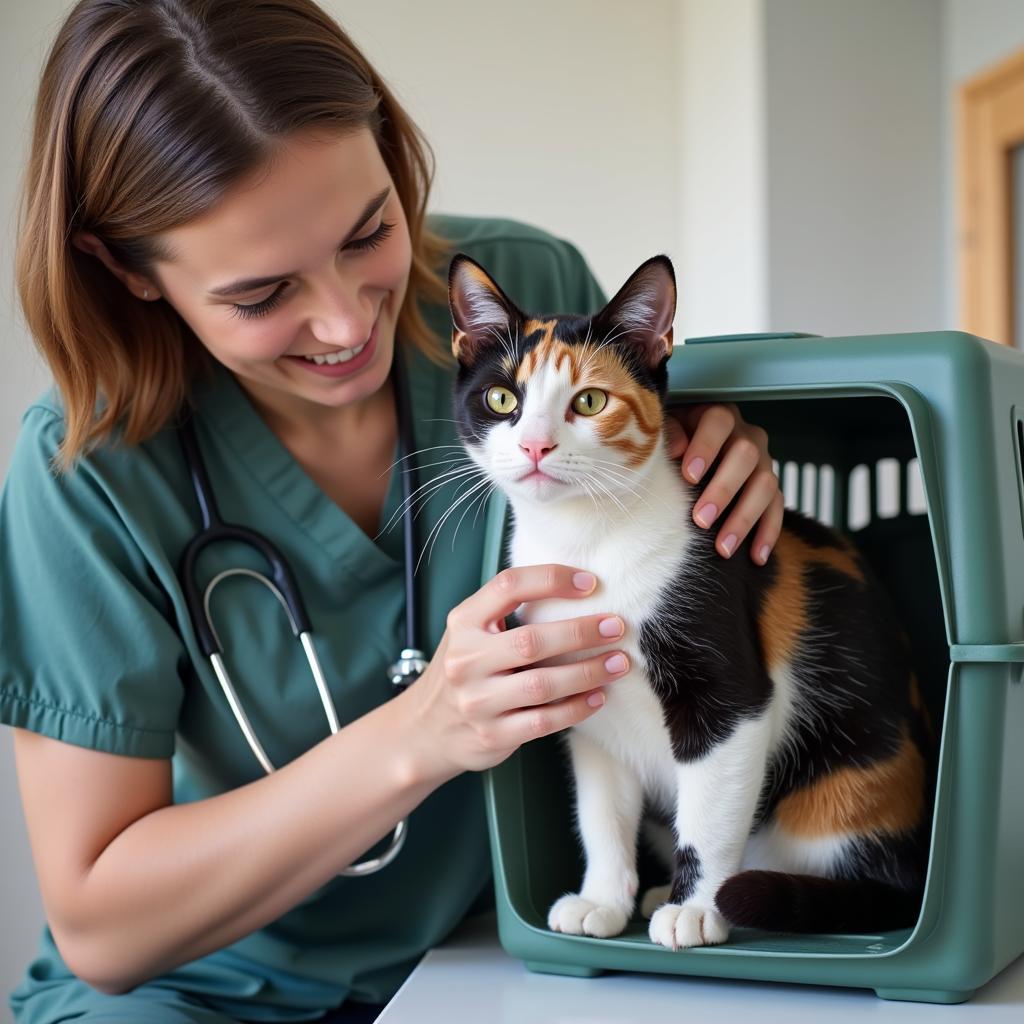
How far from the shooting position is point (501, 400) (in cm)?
84

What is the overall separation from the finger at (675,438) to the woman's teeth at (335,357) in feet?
0.95

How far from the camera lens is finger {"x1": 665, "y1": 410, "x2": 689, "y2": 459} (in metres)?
0.88

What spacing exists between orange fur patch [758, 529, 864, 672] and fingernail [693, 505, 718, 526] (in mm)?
90

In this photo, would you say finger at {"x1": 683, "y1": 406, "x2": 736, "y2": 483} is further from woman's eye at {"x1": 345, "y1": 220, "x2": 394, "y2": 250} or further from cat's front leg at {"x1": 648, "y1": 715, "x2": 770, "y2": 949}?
woman's eye at {"x1": 345, "y1": 220, "x2": 394, "y2": 250}

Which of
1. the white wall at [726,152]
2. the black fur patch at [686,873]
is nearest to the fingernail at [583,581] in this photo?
the black fur patch at [686,873]

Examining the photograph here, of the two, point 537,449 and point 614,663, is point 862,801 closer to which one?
point 614,663

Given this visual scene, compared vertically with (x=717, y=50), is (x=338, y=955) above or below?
below

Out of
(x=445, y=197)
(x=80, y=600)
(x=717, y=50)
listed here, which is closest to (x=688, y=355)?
(x=80, y=600)

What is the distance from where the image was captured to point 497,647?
30.6 inches

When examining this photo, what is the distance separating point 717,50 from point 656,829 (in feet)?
6.52

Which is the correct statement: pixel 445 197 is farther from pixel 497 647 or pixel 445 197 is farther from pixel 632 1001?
pixel 632 1001

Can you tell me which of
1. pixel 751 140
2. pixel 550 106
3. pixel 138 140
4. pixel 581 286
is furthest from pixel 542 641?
pixel 751 140

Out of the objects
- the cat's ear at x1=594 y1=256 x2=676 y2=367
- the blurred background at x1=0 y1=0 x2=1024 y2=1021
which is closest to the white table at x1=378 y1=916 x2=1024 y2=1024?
the cat's ear at x1=594 y1=256 x2=676 y2=367

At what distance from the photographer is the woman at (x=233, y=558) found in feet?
2.87
